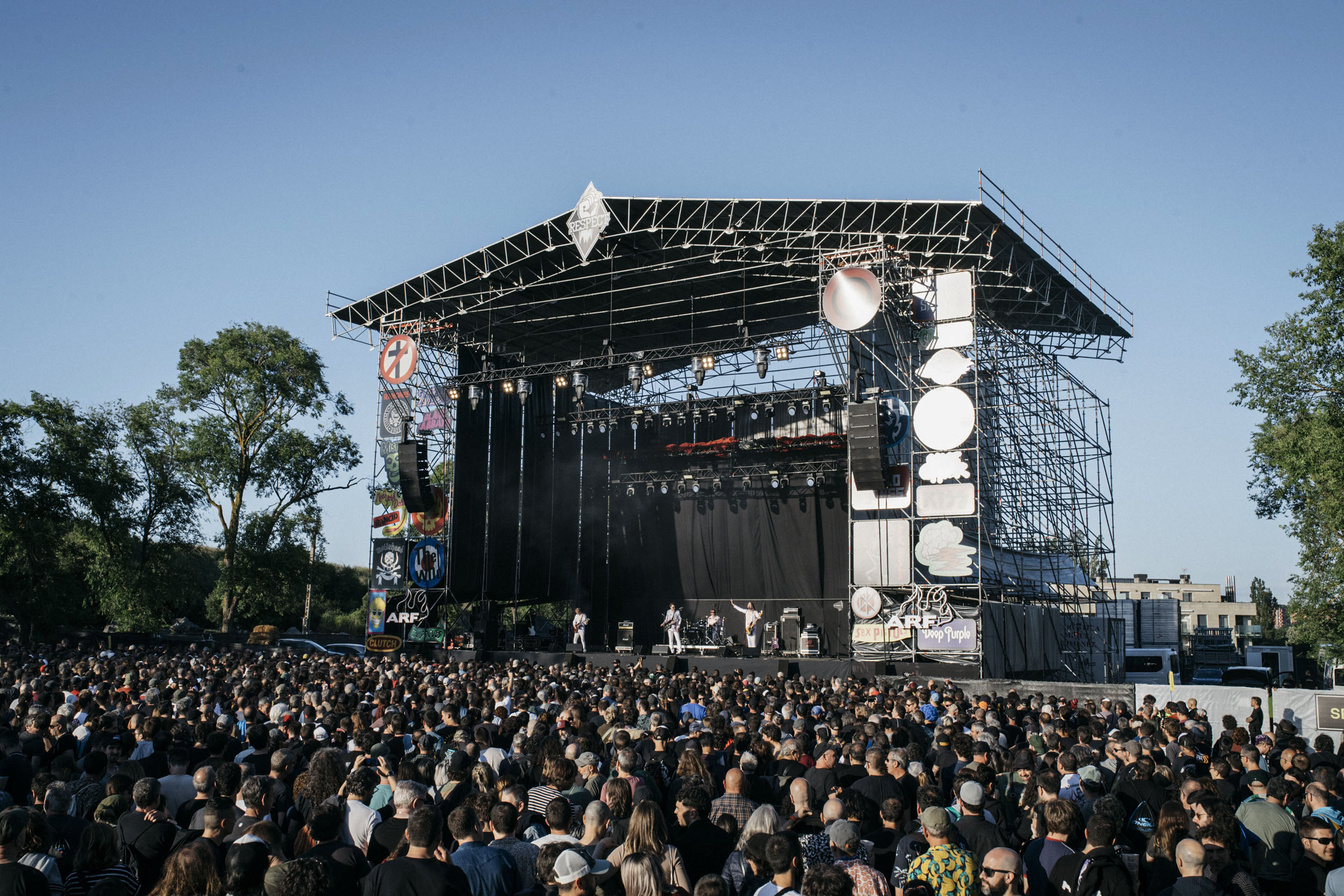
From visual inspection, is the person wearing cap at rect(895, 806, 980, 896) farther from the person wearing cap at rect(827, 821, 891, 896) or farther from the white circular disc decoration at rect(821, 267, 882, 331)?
the white circular disc decoration at rect(821, 267, 882, 331)

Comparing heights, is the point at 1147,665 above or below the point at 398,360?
below

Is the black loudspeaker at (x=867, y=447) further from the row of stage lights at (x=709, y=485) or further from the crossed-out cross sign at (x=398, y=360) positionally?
the crossed-out cross sign at (x=398, y=360)

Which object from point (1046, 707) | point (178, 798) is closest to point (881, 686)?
point (1046, 707)

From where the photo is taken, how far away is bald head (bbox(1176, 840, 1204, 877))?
439 cm

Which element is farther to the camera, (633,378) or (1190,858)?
(633,378)

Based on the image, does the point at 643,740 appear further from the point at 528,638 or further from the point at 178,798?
the point at 528,638

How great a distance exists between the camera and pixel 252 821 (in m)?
5.00

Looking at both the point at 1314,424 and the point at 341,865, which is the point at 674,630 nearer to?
the point at 1314,424

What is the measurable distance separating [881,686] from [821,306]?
9252 mm

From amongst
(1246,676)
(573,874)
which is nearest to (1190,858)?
(573,874)

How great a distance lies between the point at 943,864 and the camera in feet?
14.7

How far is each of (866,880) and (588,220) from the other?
74.3 ft

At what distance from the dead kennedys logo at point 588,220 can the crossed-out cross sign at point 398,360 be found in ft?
20.9

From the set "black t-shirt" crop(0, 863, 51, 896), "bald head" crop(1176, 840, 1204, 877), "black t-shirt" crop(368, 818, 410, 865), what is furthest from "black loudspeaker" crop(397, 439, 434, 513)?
"bald head" crop(1176, 840, 1204, 877)
